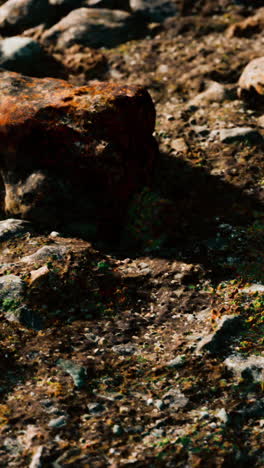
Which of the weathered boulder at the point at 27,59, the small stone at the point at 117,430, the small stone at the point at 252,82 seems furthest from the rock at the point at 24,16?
the small stone at the point at 117,430

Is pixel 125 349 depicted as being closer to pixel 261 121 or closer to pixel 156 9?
pixel 261 121

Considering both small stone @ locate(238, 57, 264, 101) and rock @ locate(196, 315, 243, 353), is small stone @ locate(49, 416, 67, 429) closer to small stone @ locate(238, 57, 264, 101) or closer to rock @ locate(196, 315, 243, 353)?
rock @ locate(196, 315, 243, 353)

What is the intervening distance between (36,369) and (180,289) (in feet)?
5.14

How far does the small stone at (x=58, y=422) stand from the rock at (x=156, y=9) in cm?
755

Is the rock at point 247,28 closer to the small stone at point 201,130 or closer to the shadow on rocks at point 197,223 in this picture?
the small stone at point 201,130

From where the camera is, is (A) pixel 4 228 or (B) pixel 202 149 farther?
(B) pixel 202 149

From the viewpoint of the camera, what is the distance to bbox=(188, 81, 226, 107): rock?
7.44m

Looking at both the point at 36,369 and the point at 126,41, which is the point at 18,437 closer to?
the point at 36,369

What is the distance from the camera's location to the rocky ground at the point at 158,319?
3.42 meters

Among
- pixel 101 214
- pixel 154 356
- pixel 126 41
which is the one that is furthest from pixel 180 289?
pixel 126 41

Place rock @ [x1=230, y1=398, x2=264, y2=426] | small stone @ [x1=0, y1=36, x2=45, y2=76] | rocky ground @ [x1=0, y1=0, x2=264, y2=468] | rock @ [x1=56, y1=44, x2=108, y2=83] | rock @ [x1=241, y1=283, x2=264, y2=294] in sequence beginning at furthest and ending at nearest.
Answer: rock @ [x1=56, y1=44, x2=108, y2=83], small stone @ [x1=0, y1=36, x2=45, y2=76], rock @ [x1=241, y1=283, x2=264, y2=294], rock @ [x1=230, y1=398, x2=264, y2=426], rocky ground @ [x1=0, y1=0, x2=264, y2=468]

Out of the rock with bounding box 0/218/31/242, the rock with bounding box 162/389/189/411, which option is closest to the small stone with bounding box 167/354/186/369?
the rock with bounding box 162/389/189/411

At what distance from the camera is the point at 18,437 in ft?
11.2

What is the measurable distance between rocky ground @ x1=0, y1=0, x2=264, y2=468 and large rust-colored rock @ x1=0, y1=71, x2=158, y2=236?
243 mm
